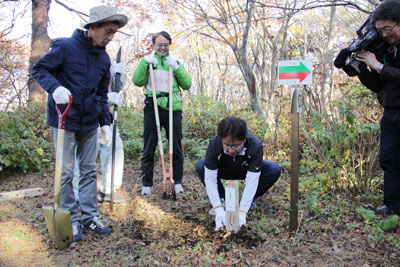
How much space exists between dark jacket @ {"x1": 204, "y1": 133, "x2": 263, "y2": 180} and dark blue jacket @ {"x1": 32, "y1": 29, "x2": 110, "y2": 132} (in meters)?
1.18

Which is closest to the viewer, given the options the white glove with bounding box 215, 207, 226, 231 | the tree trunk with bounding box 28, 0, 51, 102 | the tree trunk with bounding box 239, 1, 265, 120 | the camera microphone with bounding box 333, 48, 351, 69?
the white glove with bounding box 215, 207, 226, 231

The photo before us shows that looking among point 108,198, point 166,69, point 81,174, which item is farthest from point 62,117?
point 166,69

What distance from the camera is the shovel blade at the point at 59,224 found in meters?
2.47

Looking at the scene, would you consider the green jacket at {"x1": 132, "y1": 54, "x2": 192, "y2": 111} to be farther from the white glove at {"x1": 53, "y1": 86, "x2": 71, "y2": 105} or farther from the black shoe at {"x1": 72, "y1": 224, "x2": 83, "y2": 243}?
the black shoe at {"x1": 72, "y1": 224, "x2": 83, "y2": 243}

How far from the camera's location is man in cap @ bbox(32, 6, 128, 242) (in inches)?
105

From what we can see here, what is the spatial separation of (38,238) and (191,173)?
296cm

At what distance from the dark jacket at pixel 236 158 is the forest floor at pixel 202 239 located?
1.91ft

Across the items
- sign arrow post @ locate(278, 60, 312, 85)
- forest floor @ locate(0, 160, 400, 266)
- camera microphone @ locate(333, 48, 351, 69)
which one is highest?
camera microphone @ locate(333, 48, 351, 69)

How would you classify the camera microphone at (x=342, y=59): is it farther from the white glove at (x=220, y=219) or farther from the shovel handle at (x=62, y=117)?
the shovel handle at (x=62, y=117)

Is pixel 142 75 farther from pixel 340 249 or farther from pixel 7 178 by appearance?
pixel 7 178

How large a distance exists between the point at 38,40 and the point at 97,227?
26.5 feet

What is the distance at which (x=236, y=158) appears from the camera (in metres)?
3.17

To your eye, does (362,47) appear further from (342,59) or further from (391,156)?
(391,156)

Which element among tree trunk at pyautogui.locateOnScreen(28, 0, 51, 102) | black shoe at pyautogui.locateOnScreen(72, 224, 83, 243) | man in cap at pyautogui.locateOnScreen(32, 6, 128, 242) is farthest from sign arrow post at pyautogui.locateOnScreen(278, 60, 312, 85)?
tree trunk at pyautogui.locateOnScreen(28, 0, 51, 102)
